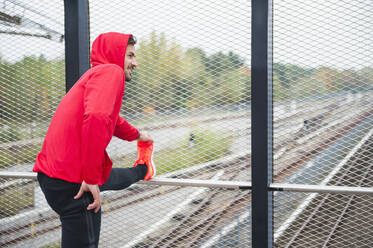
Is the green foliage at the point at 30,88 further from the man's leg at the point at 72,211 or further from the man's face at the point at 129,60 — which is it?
the man's leg at the point at 72,211

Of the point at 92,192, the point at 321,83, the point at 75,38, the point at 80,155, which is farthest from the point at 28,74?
the point at 321,83

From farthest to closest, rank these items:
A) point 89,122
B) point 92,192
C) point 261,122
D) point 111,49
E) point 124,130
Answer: point 124,130 < point 261,122 < point 111,49 < point 92,192 < point 89,122

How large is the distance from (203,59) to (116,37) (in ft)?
2.72

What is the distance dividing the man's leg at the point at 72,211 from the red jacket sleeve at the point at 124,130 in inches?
22.7

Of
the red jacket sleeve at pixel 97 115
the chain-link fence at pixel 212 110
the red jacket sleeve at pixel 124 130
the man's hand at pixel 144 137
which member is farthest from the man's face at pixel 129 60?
the chain-link fence at pixel 212 110

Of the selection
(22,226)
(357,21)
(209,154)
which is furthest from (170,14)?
(22,226)

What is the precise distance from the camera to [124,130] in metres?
2.04

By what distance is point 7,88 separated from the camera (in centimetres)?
279

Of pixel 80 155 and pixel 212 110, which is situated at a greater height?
pixel 80 155

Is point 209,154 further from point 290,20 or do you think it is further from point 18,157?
point 18,157

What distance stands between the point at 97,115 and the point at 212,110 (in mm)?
1183

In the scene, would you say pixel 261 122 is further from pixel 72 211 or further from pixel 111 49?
pixel 72 211

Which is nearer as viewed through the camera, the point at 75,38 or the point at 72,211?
the point at 72,211

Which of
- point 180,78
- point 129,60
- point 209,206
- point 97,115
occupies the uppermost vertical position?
point 129,60
